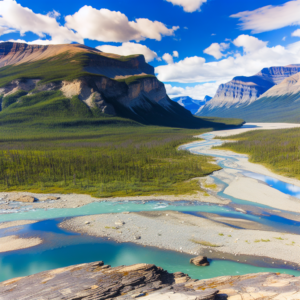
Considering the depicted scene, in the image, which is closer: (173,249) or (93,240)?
(173,249)

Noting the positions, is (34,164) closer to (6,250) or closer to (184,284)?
(6,250)

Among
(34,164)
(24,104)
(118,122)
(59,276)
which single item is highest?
(24,104)

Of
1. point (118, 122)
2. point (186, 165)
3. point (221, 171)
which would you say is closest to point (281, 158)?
point (221, 171)

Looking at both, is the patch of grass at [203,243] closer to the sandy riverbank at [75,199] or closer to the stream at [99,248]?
the stream at [99,248]

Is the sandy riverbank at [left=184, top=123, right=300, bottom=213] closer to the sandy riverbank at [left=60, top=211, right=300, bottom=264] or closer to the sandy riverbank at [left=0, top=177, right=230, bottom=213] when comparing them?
the sandy riverbank at [left=0, top=177, right=230, bottom=213]

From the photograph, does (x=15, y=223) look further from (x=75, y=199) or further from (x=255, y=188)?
(x=255, y=188)

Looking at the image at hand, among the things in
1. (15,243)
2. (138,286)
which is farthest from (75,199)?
(138,286)

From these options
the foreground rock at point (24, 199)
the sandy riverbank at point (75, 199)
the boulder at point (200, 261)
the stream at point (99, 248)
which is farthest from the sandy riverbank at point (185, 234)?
the foreground rock at point (24, 199)
